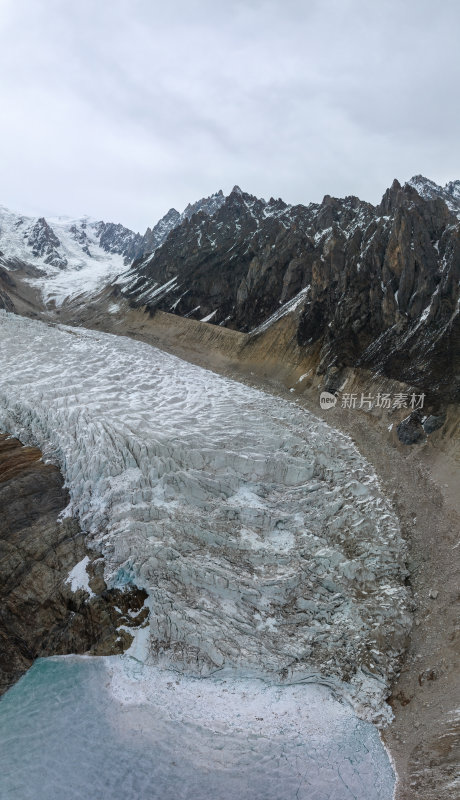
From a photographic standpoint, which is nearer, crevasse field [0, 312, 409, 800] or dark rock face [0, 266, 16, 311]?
crevasse field [0, 312, 409, 800]

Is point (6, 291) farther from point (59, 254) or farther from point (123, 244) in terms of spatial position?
point (123, 244)

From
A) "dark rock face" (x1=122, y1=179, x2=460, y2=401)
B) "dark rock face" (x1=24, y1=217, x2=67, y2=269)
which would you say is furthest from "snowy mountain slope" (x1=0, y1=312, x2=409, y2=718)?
"dark rock face" (x1=24, y1=217, x2=67, y2=269)

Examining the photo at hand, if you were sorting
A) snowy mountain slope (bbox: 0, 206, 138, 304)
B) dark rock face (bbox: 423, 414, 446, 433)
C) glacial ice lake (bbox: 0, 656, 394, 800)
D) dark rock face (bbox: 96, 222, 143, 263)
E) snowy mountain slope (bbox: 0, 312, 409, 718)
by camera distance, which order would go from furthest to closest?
dark rock face (bbox: 96, 222, 143, 263) < snowy mountain slope (bbox: 0, 206, 138, 304) < dark rock face (bbox: 423, 414, 446, 433) < snowy mountain slope (bbox: 0, 312, 409, 718) < glacial ice lake (bbox: 0, 656, 394, 800)

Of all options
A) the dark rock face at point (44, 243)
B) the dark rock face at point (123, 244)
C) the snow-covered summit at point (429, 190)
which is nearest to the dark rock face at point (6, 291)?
the dark rock face at point (44, 243)

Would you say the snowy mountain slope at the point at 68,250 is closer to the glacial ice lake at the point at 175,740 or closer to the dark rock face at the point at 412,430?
the dark rock face at the point at 412,430

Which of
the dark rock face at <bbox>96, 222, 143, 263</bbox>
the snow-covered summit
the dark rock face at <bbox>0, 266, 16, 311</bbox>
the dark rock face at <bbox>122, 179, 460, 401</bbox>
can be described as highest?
the snow-covered summit

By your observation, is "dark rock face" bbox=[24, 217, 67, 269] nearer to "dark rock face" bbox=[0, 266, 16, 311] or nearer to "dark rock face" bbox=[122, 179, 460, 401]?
"dark rock face" bbox=[0, 266, 16, 311]

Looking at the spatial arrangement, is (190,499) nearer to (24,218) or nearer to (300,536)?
(300,536)

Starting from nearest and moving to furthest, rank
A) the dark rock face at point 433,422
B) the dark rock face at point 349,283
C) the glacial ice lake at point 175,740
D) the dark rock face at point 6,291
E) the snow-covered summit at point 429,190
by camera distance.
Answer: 1. the glacial ice lake at point 175,740
2. the dark rock face at point 433,422
3. the dark rock face at point 349,283
4. the dark rock face at point 6,291
5. the snow-covered summit at point 429,190
